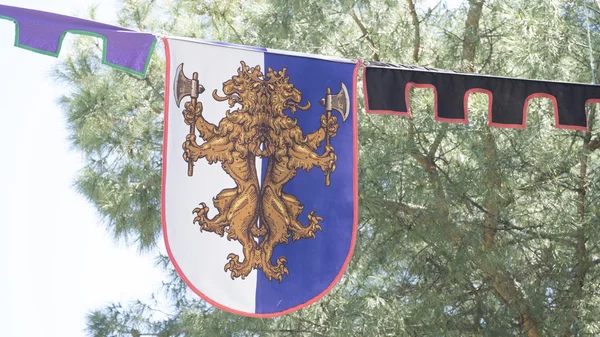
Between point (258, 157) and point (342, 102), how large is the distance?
0.35 metres

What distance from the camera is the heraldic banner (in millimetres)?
3193

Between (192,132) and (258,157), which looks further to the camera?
(258,157)

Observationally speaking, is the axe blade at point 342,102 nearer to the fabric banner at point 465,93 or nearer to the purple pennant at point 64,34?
the fabric banner at point 465,93

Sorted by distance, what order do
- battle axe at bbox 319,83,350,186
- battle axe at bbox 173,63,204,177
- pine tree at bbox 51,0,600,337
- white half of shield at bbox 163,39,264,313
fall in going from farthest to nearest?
pine tree at bbox 51,0,600,337
battle axe at bbox 319,83,350,186
battle axe at bbox 173,63,204,177
white half of shield at bbox 163,39,264,313

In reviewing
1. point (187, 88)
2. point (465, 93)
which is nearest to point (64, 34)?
point (187, 88)

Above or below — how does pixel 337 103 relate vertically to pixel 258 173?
above

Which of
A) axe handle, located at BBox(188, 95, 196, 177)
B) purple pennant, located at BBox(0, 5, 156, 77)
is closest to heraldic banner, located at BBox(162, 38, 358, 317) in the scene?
axe handle, located at BBox(188, 95, 196, 177)

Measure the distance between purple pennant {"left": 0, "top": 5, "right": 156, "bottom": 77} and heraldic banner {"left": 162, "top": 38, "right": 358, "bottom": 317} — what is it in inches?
4.8

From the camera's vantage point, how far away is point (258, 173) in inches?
132

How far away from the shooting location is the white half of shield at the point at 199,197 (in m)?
3.15

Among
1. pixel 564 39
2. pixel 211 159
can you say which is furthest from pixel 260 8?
pixel 211 159

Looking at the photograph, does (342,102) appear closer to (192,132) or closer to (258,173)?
(258,173)

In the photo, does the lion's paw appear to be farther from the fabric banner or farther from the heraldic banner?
the fabric banner

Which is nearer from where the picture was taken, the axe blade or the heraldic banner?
the heraldic banner
